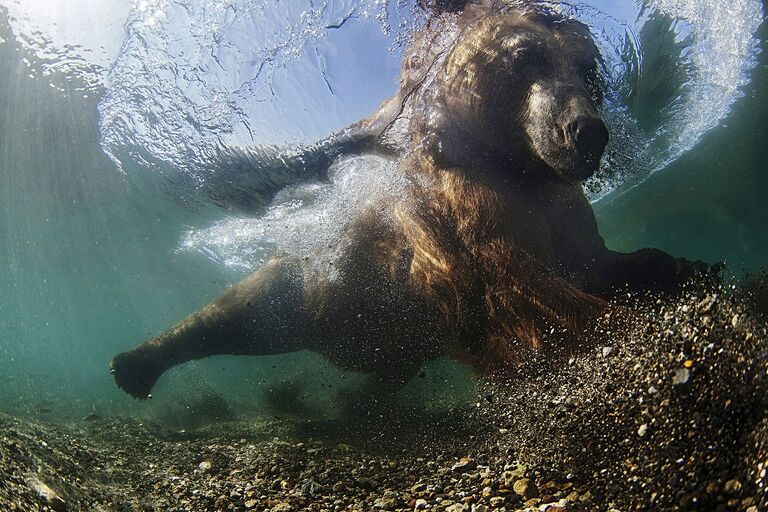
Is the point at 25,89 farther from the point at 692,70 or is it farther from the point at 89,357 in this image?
the point at 89,357

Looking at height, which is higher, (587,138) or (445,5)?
(445,5)

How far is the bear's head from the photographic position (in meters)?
2.91

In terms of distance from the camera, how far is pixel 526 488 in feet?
5.70

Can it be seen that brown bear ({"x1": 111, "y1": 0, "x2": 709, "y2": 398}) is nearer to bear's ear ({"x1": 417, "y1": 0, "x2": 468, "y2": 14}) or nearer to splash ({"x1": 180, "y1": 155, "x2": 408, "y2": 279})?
bear's ear ({"x1": 417, "y1": 0, "x2": 468, "y2": 14})

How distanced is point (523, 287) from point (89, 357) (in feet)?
357

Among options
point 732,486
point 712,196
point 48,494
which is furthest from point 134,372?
point 712,196

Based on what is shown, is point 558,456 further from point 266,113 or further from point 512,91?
point 266,113

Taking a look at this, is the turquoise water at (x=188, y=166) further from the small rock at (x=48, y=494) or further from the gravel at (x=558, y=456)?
the small rock at (x=48, y=494)

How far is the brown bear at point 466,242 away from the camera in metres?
2.79

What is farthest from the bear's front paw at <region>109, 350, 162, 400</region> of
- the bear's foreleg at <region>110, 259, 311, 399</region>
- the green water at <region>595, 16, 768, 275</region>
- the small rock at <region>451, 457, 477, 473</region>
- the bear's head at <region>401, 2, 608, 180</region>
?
the green water at <region>595, 16, 768, 275</region>

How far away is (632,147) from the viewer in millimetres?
9492

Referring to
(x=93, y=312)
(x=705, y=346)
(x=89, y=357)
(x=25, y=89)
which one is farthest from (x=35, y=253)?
(x=89, y=357)

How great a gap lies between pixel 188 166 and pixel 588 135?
7763 mm

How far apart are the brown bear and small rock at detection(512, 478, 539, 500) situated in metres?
0.84
